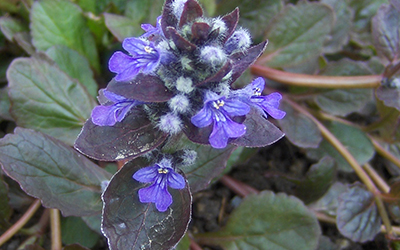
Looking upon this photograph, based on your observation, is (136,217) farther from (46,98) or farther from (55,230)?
(46,98)

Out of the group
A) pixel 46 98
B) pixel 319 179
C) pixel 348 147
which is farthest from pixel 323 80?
pixel 46 98

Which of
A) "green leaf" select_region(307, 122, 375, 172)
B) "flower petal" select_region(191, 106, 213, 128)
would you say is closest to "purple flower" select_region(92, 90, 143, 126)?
"flower petal" select_region(191, 106, 213, 128)

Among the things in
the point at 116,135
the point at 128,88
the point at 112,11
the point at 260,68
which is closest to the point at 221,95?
the point at 128,88

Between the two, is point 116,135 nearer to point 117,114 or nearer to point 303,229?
point 117,114

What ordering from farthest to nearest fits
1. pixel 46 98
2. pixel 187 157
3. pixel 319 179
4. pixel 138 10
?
pixel 138 10
pixel 319 179
pixel 46 98
pixel 187 157

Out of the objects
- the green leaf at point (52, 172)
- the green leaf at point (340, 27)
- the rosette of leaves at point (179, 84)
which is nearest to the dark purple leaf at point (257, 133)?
the rosette of leaves at point (179, 84)

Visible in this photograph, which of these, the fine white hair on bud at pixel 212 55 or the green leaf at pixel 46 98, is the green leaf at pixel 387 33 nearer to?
the fine white hair on bud at pixel 212 55
